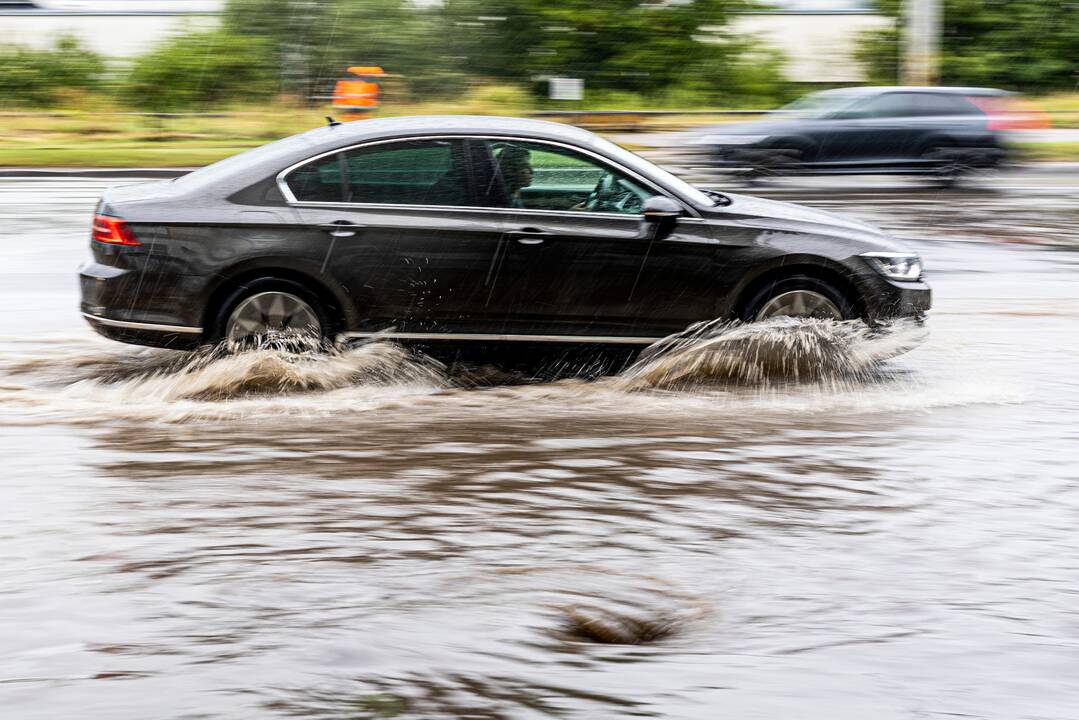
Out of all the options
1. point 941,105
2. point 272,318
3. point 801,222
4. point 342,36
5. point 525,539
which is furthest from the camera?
point 342,36

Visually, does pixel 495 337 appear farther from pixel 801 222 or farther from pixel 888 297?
pixel 888 297

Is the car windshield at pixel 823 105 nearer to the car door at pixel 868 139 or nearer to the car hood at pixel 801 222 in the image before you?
the car door at pixel 868 139

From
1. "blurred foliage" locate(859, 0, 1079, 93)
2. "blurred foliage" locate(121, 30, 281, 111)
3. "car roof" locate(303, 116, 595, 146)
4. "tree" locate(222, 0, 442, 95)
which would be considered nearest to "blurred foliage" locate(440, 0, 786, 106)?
"tree" locate(222, 0, 442, 95)

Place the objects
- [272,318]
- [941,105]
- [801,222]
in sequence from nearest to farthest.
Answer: [272,318], [801,222], [941,105]

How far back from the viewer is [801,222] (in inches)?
308

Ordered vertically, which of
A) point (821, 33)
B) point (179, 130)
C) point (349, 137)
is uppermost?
point (821, 33)

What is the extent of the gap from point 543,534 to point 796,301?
3.01 meters

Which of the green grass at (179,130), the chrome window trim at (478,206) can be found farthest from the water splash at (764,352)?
the green grass at (179,130)

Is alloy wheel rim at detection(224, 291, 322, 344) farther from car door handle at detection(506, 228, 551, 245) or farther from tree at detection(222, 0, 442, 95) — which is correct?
tree at detection(222, 0, 442, 95)

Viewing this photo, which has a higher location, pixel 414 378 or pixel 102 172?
pixel 102 172

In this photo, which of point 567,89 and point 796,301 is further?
point 567,89

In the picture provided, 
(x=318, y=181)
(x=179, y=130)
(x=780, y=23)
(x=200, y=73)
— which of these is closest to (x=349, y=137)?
(x=318, y=181)

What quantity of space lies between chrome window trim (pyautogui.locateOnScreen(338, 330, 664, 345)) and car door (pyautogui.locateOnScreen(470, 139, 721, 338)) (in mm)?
25

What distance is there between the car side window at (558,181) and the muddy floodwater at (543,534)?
101 cm
